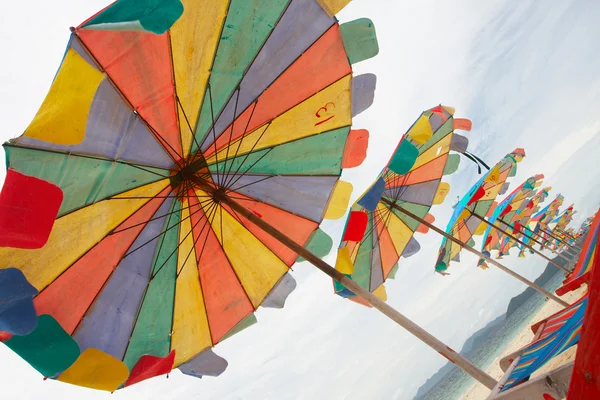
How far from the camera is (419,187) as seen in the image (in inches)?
267

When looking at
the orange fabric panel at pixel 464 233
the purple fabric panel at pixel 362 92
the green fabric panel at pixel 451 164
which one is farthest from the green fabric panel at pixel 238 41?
the orange fabric panel at pixel 464 233

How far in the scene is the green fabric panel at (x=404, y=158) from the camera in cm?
430

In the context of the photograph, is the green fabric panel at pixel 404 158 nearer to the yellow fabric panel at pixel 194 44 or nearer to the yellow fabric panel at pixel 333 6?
the yellow fabric panel at pixel 333 6

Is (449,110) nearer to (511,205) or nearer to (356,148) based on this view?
(356,148)

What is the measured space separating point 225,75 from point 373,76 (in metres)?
1.51

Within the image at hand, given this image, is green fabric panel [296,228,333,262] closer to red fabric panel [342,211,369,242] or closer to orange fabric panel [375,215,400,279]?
red fabric panel [342,211,369,242]

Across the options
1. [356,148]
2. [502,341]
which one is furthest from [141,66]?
[502,341]

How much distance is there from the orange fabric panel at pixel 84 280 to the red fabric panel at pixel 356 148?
2163mm

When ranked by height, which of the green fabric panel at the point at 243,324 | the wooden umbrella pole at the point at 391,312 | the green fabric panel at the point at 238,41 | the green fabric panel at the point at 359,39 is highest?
the green fabric panel at the point at 238,41

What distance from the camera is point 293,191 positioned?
4.04m

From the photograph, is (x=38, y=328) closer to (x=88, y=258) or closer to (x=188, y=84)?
(x=88, y=258)

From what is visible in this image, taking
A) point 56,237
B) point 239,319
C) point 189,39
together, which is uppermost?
point 189,39

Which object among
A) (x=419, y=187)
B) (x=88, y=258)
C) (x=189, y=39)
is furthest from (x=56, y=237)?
(x=419, y=187)

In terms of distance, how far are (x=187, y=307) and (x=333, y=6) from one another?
10.4 ft
